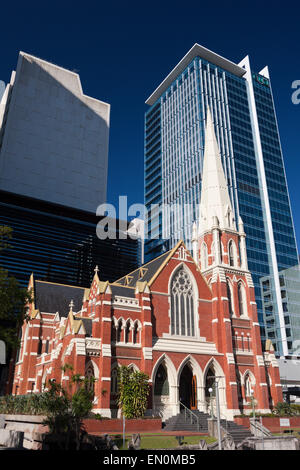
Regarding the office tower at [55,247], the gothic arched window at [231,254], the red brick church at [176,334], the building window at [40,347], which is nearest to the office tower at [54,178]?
the office tower at [55,247]

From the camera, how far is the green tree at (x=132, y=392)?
107 ft

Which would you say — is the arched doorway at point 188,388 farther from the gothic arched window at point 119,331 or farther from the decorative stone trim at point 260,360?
the gothic arched window at point 119,331

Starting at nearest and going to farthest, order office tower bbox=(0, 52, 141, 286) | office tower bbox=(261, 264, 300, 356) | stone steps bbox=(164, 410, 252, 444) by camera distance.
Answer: stone steps bbox=(164, 410, 252, 444)
office tower bbox=(0, 52, 141, 286)
office tower bbox=(261, 264, 300, 356)

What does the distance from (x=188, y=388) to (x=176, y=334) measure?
516cm

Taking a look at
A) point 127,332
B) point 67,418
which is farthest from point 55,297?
point 67,418

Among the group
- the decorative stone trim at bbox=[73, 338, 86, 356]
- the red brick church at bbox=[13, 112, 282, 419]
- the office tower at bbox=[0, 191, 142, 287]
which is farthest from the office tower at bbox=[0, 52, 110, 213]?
the decorative stone trim at bbox=[73, 338, 86, 356]

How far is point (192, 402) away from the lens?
1506 inches

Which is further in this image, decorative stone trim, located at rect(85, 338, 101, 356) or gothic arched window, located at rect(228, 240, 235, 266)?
gothic arched window, located at rect(228, 240, 235, 266)

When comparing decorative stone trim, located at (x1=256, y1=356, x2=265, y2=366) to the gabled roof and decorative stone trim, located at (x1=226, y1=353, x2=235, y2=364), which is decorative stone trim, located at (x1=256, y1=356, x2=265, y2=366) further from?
the gabled roof

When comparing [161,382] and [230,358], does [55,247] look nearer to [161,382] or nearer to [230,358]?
[161,382]

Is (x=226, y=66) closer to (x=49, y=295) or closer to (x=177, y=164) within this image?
(x=177, y=164)

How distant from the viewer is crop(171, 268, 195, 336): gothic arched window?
40375 millimetres

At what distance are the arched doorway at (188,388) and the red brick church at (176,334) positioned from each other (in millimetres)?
89

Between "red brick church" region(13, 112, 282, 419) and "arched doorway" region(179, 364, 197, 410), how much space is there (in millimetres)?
89
